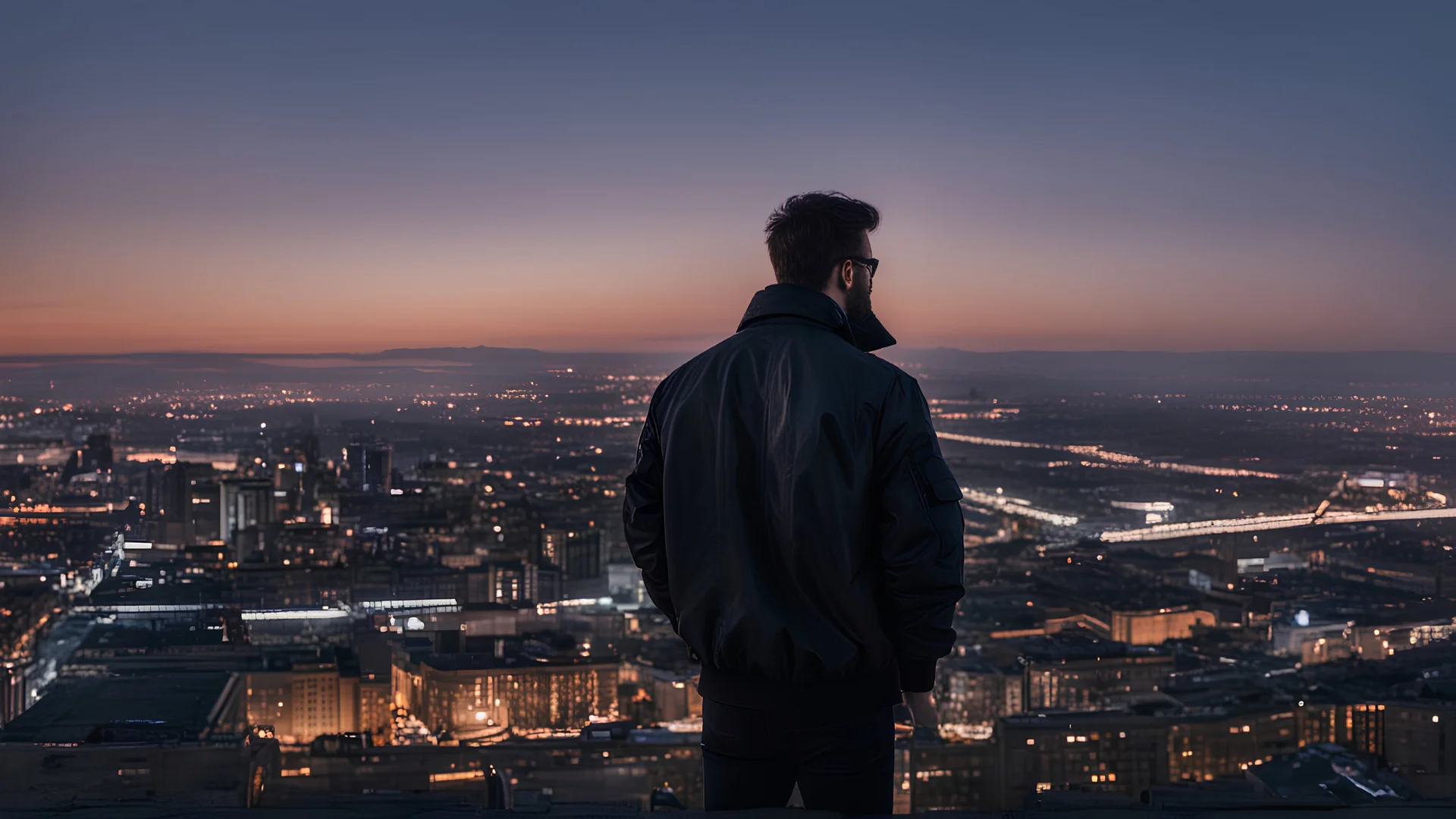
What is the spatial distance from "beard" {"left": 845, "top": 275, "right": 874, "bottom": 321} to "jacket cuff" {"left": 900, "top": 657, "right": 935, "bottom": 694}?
0.40 meters

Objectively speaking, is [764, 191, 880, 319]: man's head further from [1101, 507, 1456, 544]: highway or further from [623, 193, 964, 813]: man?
[1101, 507, 1456, 544]: highway

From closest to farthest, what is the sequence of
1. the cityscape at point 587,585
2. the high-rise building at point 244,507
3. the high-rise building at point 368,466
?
the cityscape at point 587,585, the high-rise building at point 244,507, the high-rise building at point 368,466

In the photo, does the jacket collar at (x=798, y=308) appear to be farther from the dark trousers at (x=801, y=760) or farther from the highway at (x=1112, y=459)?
the highway at (x=1112, y=459)

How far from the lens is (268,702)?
9.39 m

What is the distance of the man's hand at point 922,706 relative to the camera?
1349 mm

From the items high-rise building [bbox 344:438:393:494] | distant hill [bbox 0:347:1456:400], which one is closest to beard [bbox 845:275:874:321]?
distant hill [bbox 0:347:1456:400]

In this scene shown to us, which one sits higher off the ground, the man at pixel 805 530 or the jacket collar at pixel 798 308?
the jacket collar at pixel 798 308

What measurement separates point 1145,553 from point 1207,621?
7.26 feet

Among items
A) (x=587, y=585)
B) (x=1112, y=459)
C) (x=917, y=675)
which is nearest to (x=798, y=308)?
(x=917, y=675)

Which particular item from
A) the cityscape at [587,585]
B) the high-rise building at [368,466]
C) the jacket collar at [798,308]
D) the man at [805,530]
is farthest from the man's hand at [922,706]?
the high-rise building at [368,466]

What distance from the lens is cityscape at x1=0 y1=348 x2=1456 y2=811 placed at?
25.3ft

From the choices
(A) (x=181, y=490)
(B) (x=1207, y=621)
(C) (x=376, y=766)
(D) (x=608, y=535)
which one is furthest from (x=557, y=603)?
(B) (x=1207, y=621)

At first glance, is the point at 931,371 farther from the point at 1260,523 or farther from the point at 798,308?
the point at 798,308

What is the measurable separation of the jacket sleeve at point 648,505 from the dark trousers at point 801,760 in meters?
0.15
